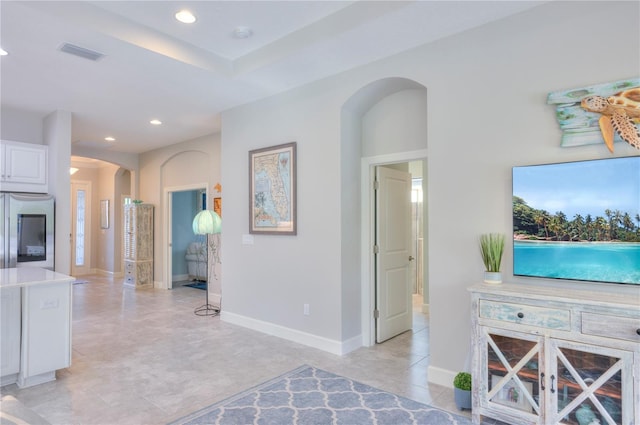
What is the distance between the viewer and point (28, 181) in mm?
5023

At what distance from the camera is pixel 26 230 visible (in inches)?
188

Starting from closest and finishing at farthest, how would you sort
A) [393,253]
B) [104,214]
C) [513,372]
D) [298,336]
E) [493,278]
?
[513,372] → [493,278] → [298,336] → [393,253] → [104,214]

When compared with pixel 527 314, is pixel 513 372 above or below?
below

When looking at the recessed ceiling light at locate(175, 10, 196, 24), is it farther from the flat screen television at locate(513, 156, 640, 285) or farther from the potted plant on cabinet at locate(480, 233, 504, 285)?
the potted plant on cabinet at locate(480, 233, 504, 285)

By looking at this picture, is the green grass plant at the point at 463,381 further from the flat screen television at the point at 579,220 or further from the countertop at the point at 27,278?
the countertop at the point at 27,278

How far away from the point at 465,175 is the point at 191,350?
10.9 feet

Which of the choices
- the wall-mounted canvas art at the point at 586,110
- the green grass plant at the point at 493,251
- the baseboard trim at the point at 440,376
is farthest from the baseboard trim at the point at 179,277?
the wall-mounted canvas art at the point at 586,110

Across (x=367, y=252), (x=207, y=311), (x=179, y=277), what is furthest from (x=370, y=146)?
(x=179, y=277)

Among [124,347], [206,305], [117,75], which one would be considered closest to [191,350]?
[124,347]

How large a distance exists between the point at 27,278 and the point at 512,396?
395 centimetres

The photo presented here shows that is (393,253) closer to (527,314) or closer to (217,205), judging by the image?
(527,314)

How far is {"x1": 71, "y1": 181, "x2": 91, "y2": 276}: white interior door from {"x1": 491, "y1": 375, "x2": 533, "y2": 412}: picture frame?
1049cm

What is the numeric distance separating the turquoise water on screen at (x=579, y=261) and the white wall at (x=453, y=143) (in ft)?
0.30

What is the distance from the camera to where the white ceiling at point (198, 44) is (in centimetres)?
296
